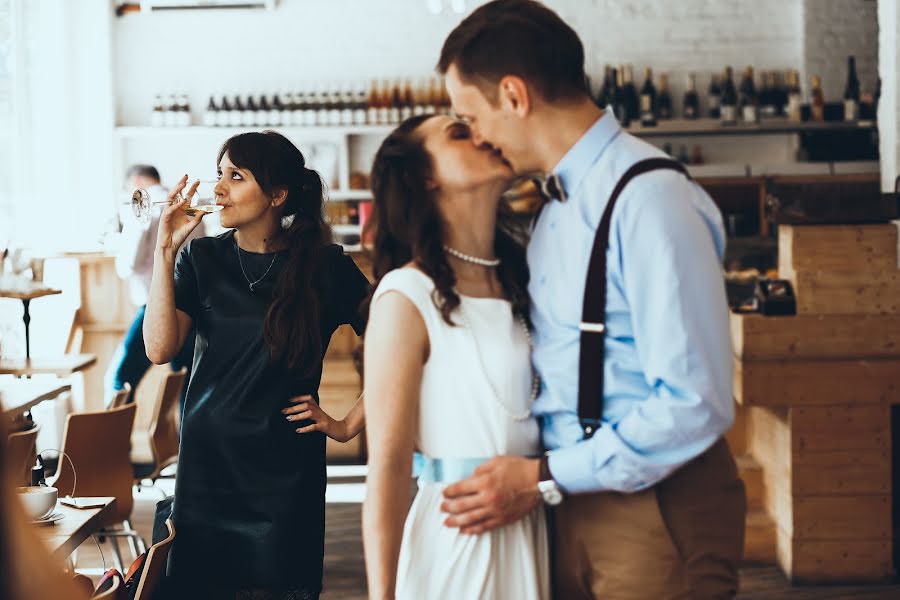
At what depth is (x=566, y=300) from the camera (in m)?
1.53

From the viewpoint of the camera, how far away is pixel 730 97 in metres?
8.34

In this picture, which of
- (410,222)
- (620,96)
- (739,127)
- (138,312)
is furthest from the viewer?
(620,96)

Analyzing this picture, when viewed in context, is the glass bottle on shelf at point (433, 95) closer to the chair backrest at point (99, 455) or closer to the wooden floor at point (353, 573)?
the wooden floor at point (353, 573)

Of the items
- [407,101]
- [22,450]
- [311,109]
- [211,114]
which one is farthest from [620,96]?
[22,450]

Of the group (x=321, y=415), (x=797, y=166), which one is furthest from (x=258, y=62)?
(x=321, y=415)

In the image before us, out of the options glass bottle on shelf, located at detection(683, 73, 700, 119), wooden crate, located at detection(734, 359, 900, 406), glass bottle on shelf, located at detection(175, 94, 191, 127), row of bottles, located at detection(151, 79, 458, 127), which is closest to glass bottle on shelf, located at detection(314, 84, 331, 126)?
row of bottles, located at detection(151, 79, 458, 127)

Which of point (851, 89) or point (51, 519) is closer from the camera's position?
point (51, 519)

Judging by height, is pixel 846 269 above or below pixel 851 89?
below

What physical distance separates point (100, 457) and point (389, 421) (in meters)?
2.50

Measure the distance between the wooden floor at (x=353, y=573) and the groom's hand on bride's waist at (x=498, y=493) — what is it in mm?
2849

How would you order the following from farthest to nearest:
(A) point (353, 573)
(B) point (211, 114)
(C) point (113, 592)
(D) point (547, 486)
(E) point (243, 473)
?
(B) point (211, 114) < (A) point (353, 573) < (E) point (243, 473) < (C) point (113, 592) < (D) point (547, 486)

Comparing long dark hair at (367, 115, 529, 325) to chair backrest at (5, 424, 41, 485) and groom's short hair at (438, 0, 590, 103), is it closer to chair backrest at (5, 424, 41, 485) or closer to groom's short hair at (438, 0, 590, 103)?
groom's short hair at (438, 0, 590, 103)

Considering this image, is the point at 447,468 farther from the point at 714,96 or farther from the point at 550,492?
the point at 714,96

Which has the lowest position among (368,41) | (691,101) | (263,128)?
(263,128)
